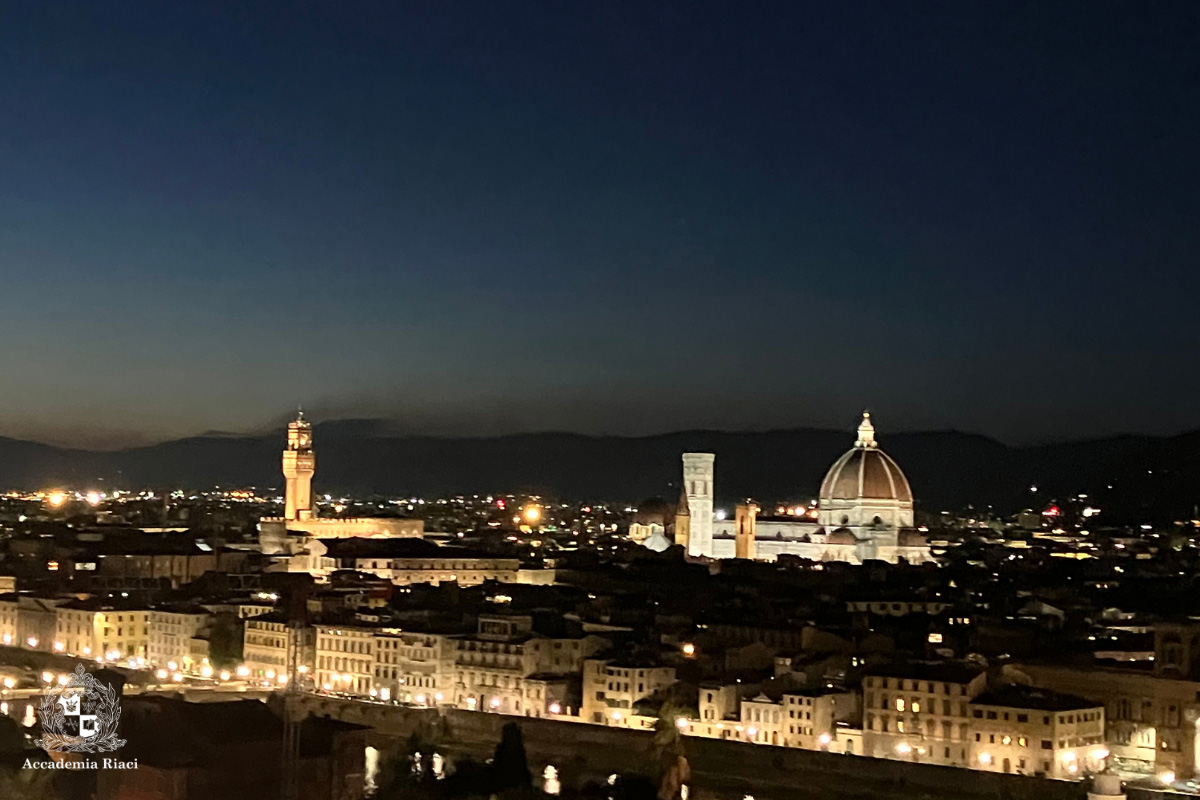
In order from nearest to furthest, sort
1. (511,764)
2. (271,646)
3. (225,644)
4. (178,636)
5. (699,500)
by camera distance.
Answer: (511,764) → (271,646) → (225,644) → (178,636) → (699,500)

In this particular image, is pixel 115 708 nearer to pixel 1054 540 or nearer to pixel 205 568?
pixel 205 568

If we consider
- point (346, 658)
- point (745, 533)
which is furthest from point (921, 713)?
point (745, 533)

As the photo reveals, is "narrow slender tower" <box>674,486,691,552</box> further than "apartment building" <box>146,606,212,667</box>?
Yes

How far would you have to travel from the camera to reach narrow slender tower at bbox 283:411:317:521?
7969 cm

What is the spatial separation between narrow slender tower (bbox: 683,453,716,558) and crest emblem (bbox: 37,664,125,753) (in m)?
43.8

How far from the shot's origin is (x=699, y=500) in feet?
257

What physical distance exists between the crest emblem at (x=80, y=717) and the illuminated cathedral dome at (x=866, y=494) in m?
43.4

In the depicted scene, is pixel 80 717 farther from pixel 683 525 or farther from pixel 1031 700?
pixel 683 525

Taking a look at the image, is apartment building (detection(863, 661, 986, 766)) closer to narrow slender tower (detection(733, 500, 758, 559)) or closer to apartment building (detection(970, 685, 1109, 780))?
apartment building (detection(970, 685, 1109, 780))

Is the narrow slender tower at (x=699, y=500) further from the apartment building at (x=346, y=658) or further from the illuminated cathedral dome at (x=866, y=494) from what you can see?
the apartment building at (x=346, y=658)

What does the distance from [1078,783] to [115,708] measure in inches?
591

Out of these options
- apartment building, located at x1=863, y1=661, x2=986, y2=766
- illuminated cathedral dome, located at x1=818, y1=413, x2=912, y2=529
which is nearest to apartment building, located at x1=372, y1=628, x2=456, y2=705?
apartment building, located at x1=863, y1=661, x2=986, y2=766

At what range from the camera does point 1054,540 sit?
10106cm

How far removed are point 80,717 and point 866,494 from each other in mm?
46887
